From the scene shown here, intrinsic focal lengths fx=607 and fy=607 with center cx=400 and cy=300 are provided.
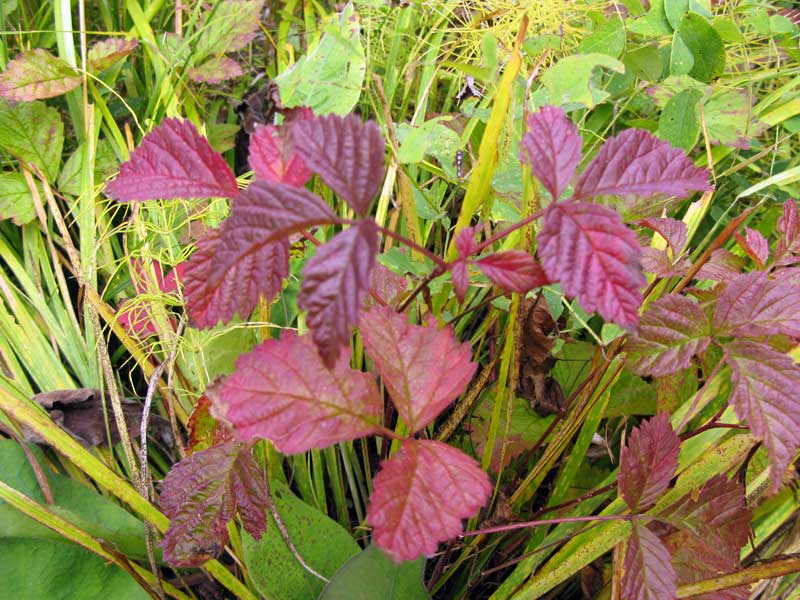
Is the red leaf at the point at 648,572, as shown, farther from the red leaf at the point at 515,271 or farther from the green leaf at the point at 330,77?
the green leaf at the point at 330,77

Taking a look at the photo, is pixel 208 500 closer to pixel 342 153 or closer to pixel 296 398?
pixel 296 398

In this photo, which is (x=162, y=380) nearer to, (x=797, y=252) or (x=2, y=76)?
(x=2, y=76)

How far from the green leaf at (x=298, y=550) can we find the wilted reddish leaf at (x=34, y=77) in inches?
26.7

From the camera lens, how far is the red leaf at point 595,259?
36cm

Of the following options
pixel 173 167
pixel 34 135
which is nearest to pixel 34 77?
pixel 34 135

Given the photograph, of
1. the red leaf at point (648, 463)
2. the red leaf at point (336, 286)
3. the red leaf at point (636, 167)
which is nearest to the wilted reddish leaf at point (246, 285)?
the red leaf at point (336, 286)

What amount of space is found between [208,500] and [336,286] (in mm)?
288

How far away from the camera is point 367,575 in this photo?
0.55m

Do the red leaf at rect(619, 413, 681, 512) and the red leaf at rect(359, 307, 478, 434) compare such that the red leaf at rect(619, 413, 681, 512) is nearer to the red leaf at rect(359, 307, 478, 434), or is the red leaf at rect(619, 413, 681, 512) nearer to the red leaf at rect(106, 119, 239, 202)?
the red leaf at rect(359, 307, 478, 434)

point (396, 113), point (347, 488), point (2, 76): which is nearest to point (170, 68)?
point (2, 76)

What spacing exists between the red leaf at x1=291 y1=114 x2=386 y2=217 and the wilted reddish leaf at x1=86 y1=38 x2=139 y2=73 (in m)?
0.72

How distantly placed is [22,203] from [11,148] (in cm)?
8

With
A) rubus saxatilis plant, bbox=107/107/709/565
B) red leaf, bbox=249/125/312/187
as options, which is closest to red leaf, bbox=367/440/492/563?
rubus saxatilis plant, bbox=107/107/709/565

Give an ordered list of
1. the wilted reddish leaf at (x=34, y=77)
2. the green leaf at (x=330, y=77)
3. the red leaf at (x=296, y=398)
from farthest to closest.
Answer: the wilted reddish leaf at (x=34, y=77)
the green leaf at (x=330, y=77)
the red leaf at (x=296, y=398)
